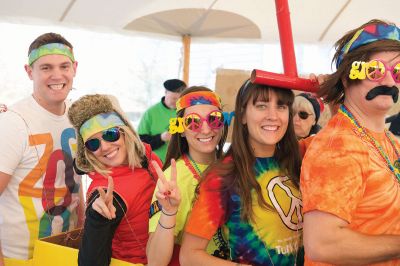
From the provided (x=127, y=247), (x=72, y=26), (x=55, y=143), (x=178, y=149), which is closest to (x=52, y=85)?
(x=55, y=143)

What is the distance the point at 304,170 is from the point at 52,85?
160cm

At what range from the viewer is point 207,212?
168 cm

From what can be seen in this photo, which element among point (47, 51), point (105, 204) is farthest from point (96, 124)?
point (47, 51)

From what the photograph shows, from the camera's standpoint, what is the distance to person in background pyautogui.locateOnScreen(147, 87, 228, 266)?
1.73 meters

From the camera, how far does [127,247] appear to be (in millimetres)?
2066

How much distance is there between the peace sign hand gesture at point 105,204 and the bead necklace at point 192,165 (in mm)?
424

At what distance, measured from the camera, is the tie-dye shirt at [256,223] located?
169cm

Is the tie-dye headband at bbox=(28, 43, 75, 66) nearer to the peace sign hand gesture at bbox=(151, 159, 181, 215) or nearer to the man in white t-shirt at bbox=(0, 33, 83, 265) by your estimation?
the man in white t-shirt at bbox=(0, 33, 83, 265)

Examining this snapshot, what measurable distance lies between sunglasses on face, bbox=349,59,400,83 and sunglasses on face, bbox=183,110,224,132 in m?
0.85

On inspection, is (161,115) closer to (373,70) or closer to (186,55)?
(186,55)

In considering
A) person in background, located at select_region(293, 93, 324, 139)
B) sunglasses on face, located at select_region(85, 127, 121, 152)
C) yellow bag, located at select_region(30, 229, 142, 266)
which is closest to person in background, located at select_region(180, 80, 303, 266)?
yellow bag, located at select_region(30, 229, 142, 266)

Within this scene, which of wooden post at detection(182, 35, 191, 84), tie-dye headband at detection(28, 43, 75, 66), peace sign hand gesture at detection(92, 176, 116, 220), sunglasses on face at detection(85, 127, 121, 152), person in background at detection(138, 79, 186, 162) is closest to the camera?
peace sign hand gesture at detection(92, 176, 116, 220)

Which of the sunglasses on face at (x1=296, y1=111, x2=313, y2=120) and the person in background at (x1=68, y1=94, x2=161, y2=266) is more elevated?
the sunglasses on face at (x1=296, y1=111, x2=313, y2=120)

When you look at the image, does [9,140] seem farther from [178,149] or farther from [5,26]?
[5,26]
